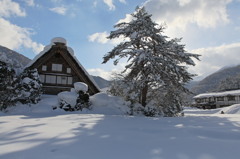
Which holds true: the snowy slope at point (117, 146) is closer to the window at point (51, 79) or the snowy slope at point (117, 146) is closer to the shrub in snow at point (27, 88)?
the shrub in snow at point (27, 88)

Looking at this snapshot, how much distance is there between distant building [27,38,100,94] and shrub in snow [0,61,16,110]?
656cm

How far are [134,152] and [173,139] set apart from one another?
139 centimetres

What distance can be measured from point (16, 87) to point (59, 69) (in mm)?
7826

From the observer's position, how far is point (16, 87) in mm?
13867

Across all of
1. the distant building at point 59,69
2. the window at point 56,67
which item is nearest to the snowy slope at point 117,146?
the distant building at point 59,69

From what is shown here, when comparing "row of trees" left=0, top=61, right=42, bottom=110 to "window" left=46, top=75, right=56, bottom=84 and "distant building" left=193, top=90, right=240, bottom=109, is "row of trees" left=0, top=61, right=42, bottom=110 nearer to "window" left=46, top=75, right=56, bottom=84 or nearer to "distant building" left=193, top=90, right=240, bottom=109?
"window" left=46, top=75, right=56, bottom=84

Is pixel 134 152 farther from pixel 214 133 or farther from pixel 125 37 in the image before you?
pixel 125 37

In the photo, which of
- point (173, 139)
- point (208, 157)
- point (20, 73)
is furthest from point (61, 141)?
point (20, 73)

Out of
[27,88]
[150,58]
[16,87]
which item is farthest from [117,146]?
[27,88]

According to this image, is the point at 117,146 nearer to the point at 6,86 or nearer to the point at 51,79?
the point at 6,86

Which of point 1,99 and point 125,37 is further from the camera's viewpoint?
point 125,37

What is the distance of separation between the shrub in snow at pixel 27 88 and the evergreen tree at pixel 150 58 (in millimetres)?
6093

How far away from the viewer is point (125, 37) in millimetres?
14727

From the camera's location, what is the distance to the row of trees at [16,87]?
13.0 metres
